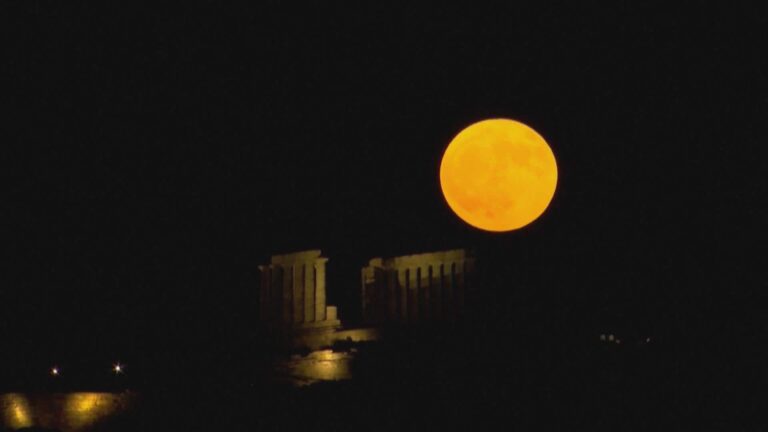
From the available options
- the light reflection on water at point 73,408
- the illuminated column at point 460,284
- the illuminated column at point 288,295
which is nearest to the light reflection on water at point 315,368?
the illuminated column at point 288,295

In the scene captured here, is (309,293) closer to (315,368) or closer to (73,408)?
(315,368)

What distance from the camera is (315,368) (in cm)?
1948

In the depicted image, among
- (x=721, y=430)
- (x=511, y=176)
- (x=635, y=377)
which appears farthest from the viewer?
(x=511, y=176)

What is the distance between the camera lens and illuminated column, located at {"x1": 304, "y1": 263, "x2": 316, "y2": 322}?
20.1m

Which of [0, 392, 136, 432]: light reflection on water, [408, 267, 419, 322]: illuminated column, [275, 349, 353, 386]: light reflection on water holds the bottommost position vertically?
[0, 392, 136, 432]: light reflection on water

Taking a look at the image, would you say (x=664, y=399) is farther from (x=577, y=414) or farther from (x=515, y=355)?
(x=515, y=355)

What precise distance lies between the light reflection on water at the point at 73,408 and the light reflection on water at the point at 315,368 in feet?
9.67

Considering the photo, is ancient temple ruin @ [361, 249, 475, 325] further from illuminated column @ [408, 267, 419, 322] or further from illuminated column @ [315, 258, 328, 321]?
illuminated column @ [315, 258, 328, 321]

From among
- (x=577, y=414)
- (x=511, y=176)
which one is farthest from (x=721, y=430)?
(x=511, y=176)

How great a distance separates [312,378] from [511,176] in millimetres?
5170

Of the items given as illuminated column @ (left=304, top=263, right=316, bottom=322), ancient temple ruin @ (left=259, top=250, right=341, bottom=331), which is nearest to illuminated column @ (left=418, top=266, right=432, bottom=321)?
ancient temple ruin @ (left=259, top=250, right=341, bottom=331)

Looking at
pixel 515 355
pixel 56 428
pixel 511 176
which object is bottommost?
pixel 56 428

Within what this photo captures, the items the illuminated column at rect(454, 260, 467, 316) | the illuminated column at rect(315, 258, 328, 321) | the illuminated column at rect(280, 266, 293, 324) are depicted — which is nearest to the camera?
the illuminated column at rect(454, 260, 467, 316)

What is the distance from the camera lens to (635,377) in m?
17.2
